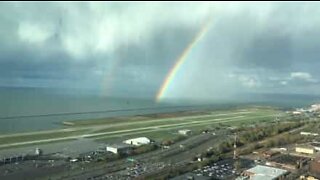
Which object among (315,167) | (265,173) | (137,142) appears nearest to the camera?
(265,173)

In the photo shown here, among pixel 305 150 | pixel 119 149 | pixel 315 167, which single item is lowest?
pixel 315 167

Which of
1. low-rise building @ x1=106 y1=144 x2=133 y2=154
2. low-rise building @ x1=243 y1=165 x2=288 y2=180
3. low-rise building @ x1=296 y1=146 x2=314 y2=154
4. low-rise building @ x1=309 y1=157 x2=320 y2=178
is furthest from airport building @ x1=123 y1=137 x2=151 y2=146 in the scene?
low-rise building @ x1=309 y1=157 x2=320 y2=178

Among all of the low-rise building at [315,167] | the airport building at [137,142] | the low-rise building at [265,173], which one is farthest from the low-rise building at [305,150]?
the airport building at [137,142]

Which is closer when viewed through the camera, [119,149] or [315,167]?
[315,167]

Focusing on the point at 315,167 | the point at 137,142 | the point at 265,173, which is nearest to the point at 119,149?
the point at 137,142

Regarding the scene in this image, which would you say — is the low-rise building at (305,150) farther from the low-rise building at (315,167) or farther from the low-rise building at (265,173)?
the low-rise building at (265,173)

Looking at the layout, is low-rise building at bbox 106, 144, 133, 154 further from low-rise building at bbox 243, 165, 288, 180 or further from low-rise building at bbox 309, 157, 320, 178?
low-rise building at bbox 309, 157, 320, 178

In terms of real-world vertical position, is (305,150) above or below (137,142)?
below

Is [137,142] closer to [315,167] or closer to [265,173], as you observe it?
[265,173]

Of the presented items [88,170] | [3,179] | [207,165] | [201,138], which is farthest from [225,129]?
[3,179]

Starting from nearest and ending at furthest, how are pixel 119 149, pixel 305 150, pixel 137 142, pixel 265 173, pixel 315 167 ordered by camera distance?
pixel 265 173
pixel 315 167
pixel 119 149
pixel 305 150
pixel 137 142
